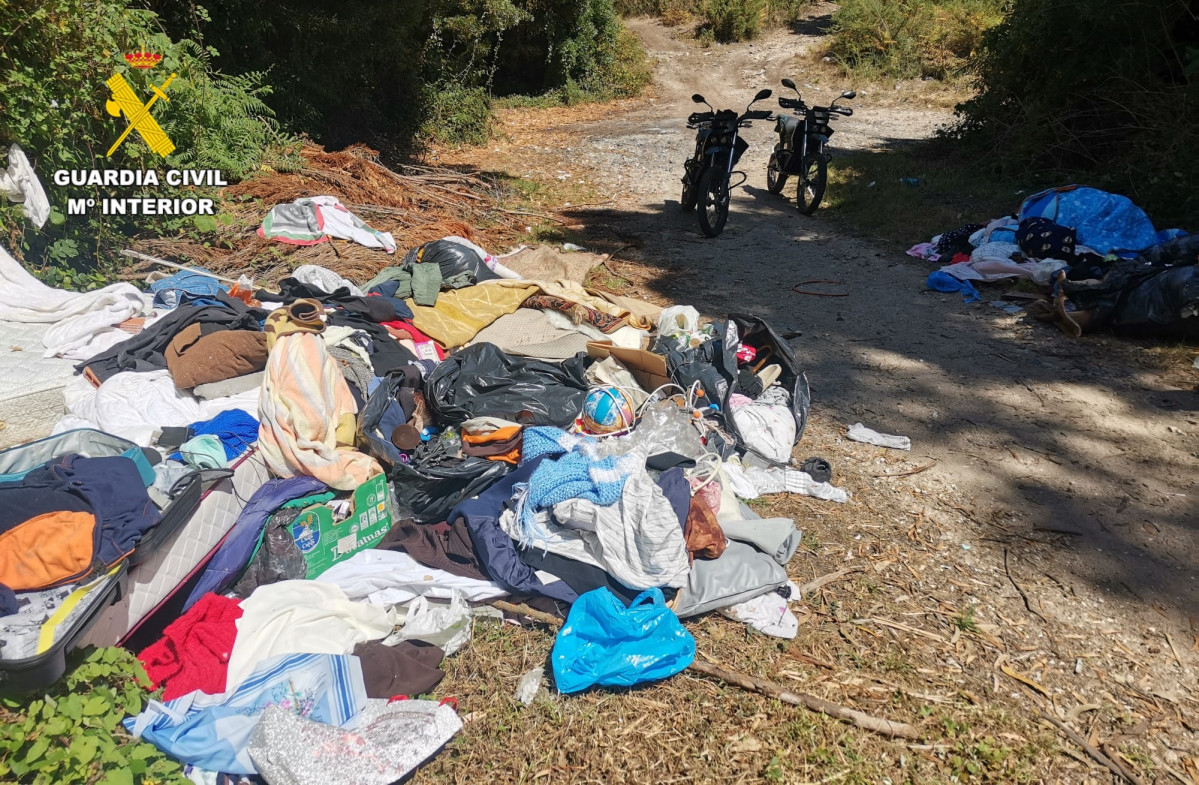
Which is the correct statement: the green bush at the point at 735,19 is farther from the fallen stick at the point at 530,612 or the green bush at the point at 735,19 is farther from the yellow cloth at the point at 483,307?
the fallen stick at the point at 530,612

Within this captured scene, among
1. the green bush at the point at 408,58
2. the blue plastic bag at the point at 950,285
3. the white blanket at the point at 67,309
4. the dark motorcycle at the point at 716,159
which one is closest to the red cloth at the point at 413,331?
the white blanket at the point at 67,309

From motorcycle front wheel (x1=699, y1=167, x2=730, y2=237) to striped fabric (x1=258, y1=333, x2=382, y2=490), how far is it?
17.8 ft

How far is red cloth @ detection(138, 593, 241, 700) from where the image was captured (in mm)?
2471

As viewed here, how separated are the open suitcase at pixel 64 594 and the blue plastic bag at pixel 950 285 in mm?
5807

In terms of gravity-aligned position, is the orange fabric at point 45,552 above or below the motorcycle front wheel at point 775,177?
below

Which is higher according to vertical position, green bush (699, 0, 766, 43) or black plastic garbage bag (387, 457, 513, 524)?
green bush (699, 0, 766, 43)

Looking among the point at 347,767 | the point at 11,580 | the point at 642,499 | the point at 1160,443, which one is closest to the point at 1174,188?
the point at 1160,443

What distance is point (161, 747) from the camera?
7.32ft

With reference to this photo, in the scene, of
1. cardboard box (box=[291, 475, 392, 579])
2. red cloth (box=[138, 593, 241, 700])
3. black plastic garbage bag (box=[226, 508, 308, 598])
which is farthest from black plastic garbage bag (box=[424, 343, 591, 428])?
red cloth (box=[138, 593, 241, 700])

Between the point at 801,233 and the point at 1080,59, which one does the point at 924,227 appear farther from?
→ the point at 1080,59

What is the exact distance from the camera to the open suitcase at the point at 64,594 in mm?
2072

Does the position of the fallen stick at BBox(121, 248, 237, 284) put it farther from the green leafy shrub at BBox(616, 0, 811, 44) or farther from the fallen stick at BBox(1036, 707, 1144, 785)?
the green leafy shrub at BBox(616, 0, 811, 44)

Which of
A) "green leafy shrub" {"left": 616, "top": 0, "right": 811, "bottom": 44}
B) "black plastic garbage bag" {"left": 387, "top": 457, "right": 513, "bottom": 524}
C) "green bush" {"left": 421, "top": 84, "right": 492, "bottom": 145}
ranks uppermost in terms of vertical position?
"green leafy shrub" {"left": 616, "top": 0, "right": 811, "bottom": 44}

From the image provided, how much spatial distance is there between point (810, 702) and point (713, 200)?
649 cm
